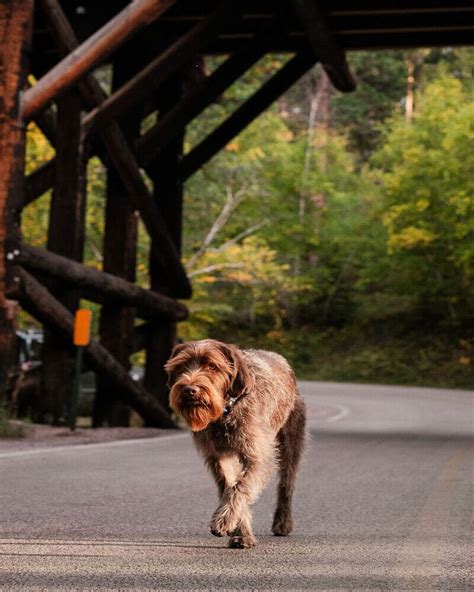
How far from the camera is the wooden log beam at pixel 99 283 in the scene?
13.9 m

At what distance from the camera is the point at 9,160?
44.6 ft

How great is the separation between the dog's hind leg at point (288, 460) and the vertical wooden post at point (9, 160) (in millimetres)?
6466

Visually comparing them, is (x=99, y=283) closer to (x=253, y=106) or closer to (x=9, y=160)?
(x=9, y=160)

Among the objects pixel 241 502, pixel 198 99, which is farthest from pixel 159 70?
pixel 241 502

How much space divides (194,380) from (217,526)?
29.8 inches

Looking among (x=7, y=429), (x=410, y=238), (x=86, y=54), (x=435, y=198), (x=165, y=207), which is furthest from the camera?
(x=435, y=198)

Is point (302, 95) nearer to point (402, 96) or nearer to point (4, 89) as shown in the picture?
point (402, 96)

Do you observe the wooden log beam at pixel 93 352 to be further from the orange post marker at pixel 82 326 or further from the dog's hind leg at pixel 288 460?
the dog's hind leg at pixel 288 460

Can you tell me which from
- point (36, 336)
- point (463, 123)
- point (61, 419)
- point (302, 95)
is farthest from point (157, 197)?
point (302, 95)

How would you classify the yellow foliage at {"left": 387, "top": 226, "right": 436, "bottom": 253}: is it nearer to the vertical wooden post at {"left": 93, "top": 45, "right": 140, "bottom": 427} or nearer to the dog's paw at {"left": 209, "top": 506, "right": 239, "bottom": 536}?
the vertical wooden post at {"left": 93, "top": 45, "right": 140, "bottom": 427}

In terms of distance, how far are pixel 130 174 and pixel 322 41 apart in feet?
10.5

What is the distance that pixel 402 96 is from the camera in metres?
64.7

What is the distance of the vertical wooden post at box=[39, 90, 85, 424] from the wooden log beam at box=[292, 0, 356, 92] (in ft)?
11.0

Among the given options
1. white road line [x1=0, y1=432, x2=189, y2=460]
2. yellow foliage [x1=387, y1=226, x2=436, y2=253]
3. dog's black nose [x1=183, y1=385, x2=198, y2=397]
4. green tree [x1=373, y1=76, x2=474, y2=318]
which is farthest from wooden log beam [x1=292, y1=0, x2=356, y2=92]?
yellow foliage [x1=387, y1=226, x2=436, y2=253]
